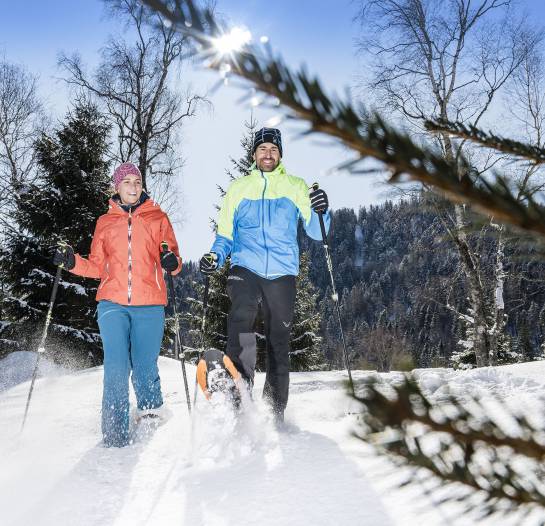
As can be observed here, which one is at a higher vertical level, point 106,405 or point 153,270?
point 153,270

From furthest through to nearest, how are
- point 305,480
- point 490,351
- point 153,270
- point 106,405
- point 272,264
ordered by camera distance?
point 490,351 < point 153,270 < point 272,264 < point 106,405 < point 305,480

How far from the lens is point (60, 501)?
2.41 metres

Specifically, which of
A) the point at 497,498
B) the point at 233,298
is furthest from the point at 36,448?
the point at 497,498

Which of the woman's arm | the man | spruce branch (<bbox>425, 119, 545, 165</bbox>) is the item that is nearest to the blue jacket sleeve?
the man

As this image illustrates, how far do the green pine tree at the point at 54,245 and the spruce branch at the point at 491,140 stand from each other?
12.2 m

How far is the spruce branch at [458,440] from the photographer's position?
1.49 feet

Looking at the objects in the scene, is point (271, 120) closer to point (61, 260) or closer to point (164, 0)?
point (164, 0)

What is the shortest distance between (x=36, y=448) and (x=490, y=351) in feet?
33.6

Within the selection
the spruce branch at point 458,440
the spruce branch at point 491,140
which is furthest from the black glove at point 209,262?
the spruce branch at point 458,440

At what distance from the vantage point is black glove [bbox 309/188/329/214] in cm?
366

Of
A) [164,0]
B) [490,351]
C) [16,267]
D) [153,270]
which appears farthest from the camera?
[16,267]

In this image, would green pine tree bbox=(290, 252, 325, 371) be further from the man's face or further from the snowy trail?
the man's face

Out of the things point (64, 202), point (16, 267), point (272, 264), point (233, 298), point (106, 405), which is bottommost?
point (106, 405)

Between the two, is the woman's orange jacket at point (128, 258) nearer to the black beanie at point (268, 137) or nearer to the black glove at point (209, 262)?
the black glove at point (209, 262)
